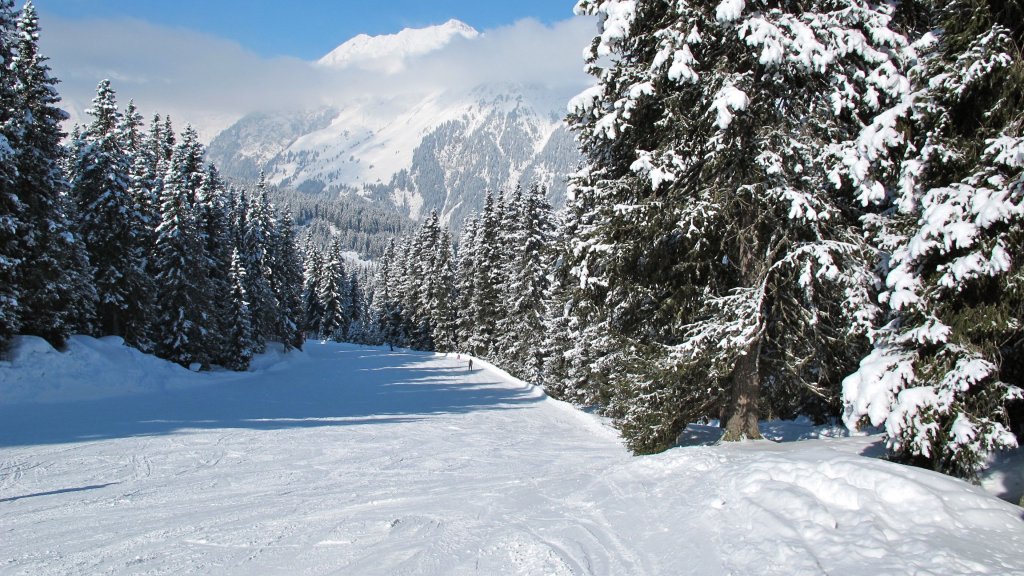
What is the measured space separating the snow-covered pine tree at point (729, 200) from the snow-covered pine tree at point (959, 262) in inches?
45.2

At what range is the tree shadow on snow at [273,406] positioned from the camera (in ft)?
47.3

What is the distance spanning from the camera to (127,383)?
74.3ft

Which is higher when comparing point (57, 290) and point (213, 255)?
point (213, 255)

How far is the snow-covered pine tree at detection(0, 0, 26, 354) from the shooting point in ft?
62.2

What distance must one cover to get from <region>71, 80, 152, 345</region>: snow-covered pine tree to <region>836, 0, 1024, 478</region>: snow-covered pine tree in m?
32.0

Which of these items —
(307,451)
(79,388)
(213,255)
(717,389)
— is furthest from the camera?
(213,255)

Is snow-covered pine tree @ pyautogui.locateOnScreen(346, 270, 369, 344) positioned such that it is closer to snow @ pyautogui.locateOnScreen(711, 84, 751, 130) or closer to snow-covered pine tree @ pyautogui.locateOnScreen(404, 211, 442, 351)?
snow-covered pine tree @ pyautogui.locateOnScreen(404, 211, 442, 351)

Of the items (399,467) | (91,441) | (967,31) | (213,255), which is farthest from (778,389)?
(213,255)

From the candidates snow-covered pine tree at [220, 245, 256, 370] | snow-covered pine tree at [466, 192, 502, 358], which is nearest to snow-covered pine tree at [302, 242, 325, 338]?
snow-covered pine tree at [466, 192, 502, 358]

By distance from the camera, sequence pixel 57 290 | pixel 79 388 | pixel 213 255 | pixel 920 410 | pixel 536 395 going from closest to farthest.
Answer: pixel 920 410 → pixel 79 388 → pixel 57 290 → pixel 536 395 → pixel 213 255

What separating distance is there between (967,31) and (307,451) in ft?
41.9

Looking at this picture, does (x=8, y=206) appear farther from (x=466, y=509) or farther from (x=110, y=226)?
(x=466, y=509)

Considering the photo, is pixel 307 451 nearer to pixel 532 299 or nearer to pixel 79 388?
pixel 79 388

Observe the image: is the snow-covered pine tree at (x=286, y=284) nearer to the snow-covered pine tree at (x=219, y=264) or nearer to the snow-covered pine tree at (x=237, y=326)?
the snow-covered pine tree at (x=219, y=264)
